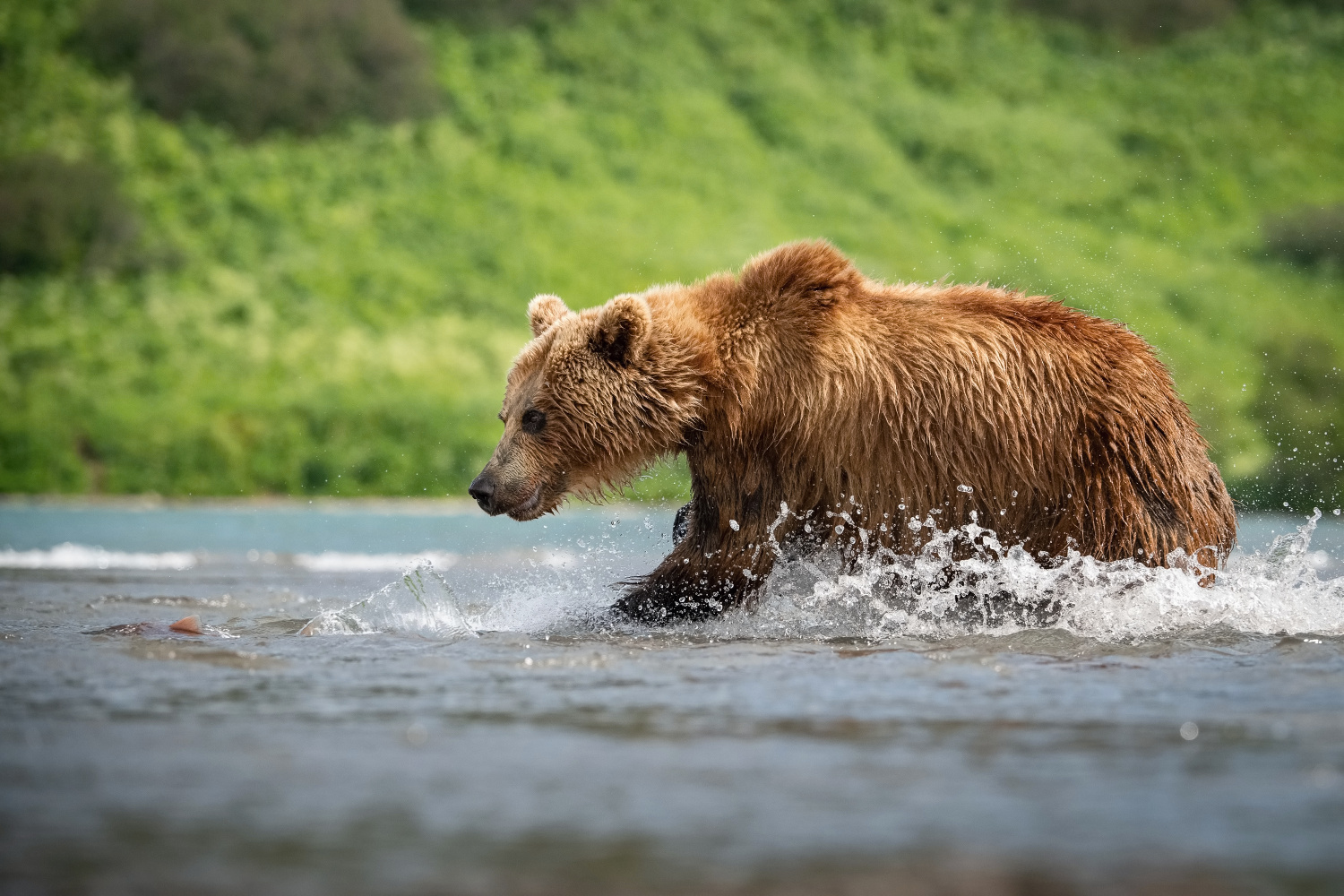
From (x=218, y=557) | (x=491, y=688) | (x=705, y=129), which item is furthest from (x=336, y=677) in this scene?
(x=705, y=129)

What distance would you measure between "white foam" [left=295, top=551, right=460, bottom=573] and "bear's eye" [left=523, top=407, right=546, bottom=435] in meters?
5.82

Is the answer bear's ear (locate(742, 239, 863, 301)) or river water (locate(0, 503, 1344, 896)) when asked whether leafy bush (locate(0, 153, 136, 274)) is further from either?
bear's ear (locate(742, 239, 863, 301))

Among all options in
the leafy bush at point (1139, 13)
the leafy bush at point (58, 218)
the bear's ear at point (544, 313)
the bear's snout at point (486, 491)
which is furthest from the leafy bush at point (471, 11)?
the bear's snout at point (486, 491)

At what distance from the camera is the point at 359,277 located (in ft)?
151

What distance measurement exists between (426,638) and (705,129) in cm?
5402

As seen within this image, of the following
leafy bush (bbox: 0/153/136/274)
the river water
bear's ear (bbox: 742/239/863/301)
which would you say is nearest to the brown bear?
bear's ear (bbox: 742/239/863/301)

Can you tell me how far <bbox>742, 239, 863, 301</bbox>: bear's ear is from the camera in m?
6.51

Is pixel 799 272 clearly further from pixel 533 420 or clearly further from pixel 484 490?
pixel 484 490

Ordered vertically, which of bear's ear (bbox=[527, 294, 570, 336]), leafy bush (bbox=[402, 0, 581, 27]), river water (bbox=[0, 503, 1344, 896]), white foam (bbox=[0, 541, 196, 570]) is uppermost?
leafy bush (bbox=[402, 0, 581, 27])

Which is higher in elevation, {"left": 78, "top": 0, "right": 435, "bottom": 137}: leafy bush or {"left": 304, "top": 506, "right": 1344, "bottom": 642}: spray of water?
{"left": 78, "top": 0, "right": 435, "bottom": 137}: leafy bush

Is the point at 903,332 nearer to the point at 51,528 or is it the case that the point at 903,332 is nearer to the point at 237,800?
the point at 237,800

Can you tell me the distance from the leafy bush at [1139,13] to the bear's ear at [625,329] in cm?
6814

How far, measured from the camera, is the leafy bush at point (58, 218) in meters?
42.7

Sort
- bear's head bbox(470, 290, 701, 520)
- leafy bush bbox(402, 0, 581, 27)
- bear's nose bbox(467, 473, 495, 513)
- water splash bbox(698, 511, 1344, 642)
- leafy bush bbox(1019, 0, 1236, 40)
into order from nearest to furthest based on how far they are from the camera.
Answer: water splash bbox(698, 511, 1344, 642), bear's head bbox(470, 290, 701, 520), bear's nose bbox(467, 473, 495, 513), leafy bush bbox(402, 0, 581, 27), leafy bush bbox(1019, 0, 1236, 40)
